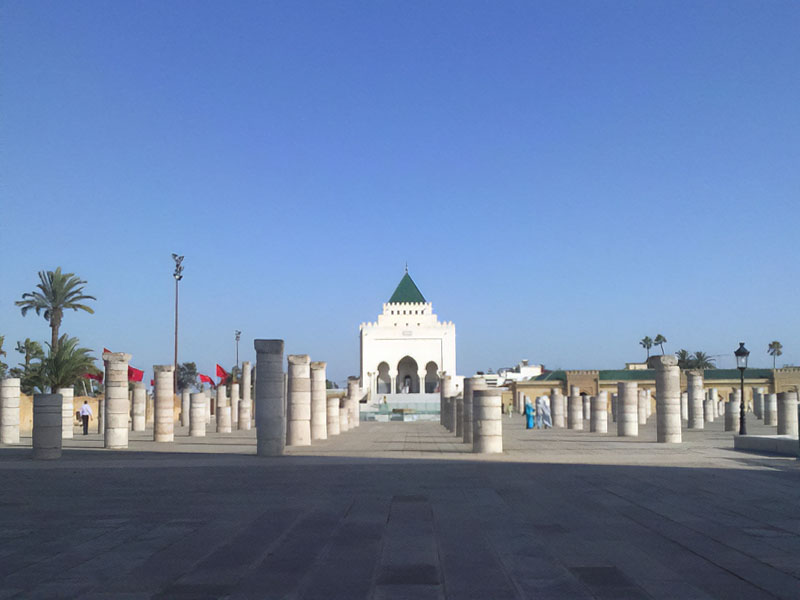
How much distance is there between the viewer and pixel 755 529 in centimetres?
695

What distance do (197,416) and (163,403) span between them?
3675 mm

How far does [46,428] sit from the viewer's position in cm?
1650

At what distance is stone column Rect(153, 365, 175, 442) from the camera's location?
74.9ft

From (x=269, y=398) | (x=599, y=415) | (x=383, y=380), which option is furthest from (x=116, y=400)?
(x=383, y=380)

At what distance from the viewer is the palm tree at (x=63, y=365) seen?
3634 cm

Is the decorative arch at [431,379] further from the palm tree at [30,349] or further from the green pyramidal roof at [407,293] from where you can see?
the palm tree at [30,349]

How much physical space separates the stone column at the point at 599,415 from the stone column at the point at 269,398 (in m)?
14.0

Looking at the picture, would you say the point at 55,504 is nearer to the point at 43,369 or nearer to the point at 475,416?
the point at 475,416

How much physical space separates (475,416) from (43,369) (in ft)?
90.6

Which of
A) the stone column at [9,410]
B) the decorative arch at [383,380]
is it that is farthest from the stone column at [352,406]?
the decorative arch at [383,380]

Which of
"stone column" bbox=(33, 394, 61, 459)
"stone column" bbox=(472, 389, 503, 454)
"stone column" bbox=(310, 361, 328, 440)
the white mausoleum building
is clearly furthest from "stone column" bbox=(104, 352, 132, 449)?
the white mausoleum building

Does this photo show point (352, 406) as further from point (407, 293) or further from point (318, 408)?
point (407, 293)

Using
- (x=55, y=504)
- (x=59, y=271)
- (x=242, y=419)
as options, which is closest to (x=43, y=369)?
(x=59, y=271)

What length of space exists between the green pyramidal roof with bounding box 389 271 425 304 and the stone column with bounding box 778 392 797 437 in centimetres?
5111
